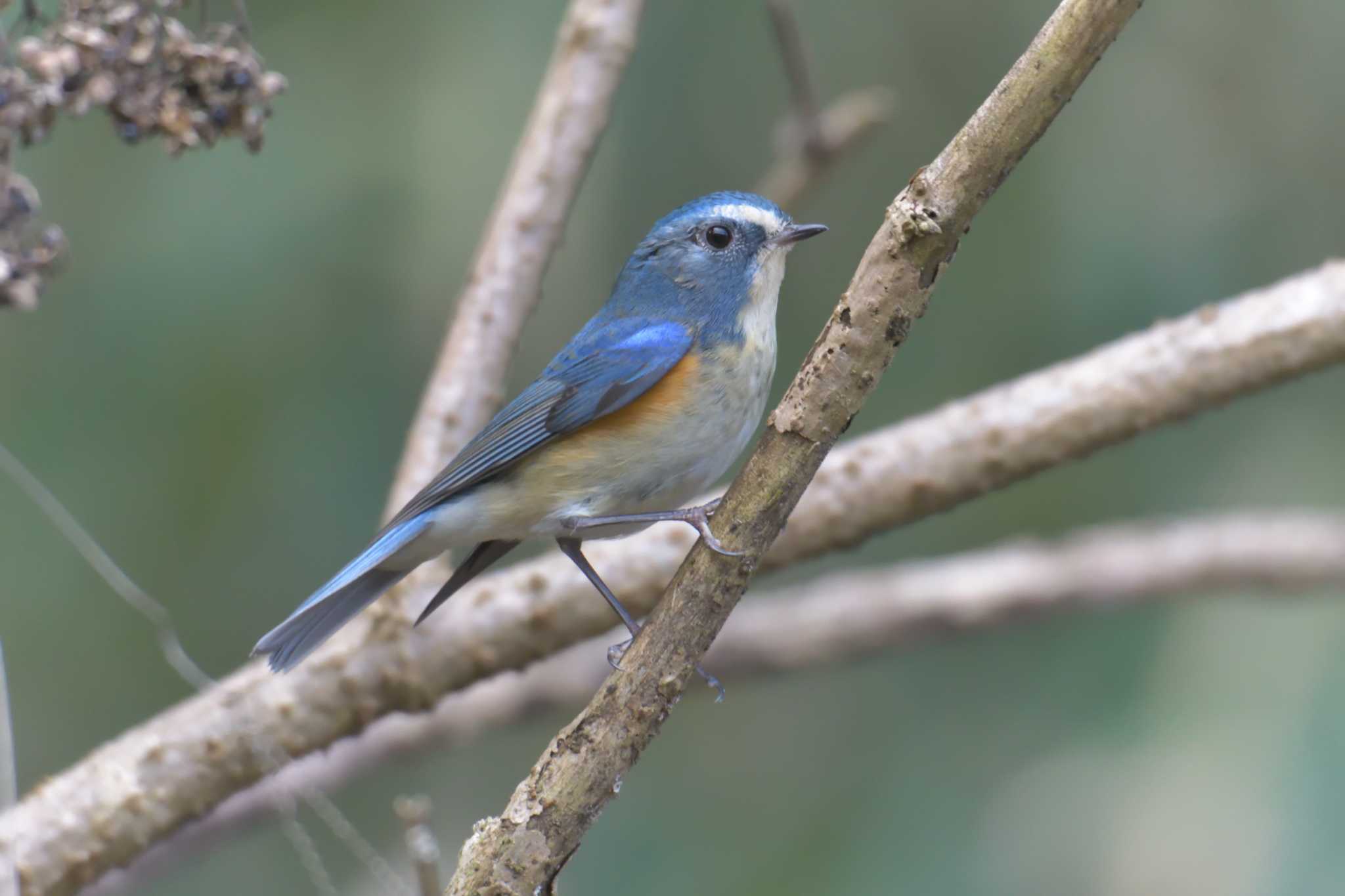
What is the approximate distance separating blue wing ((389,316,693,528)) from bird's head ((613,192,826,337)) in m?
0.09

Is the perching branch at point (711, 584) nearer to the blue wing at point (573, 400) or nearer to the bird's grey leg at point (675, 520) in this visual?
the bird's grey leg at point (675, 520)

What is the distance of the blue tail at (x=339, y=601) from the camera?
230 cm

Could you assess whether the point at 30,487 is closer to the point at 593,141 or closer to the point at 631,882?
the point at 593,141

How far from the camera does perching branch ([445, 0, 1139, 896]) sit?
68.6 inches

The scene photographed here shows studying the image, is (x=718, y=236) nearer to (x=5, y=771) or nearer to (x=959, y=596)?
(x=959, y=596)

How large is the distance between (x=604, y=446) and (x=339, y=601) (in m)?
0.55

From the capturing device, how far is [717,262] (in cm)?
272

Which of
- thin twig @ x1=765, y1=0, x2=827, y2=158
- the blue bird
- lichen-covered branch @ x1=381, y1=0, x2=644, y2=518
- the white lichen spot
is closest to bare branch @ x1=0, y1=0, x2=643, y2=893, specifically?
lichen-covered branch @ x1=381, y1=0, x2=644, y2=518

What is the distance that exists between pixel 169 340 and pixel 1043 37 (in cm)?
282

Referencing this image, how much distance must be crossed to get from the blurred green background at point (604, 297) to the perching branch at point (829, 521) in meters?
1.08

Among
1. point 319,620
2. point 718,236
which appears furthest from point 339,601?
point 718,236

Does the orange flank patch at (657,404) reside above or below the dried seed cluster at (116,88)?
above

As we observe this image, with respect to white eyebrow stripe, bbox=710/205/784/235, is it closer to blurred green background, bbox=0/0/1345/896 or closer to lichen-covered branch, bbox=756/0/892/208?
lichen-covered branch, bbox=756/0/892/208

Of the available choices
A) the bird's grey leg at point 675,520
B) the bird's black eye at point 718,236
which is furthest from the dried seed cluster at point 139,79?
the bird's black eye at point 718,236
